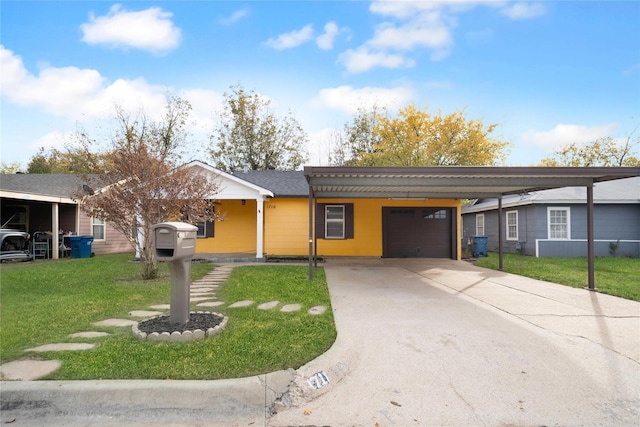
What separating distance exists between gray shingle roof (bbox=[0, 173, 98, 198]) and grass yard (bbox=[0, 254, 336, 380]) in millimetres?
6855

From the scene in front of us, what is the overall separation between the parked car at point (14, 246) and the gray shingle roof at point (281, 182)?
8.20 metres

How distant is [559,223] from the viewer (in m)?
15.8

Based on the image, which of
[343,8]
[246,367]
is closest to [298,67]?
[343,8]

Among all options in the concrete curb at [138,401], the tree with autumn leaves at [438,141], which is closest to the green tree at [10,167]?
the tree with autumn leaves at [438,141]

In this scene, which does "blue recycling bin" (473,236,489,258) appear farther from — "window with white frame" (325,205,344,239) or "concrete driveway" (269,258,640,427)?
"concrete driveway" (269,258,640,427)

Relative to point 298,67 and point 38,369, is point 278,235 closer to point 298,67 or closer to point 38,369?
point 298,67

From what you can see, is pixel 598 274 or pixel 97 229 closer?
pixel 598 274

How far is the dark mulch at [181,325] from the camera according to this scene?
443 cm

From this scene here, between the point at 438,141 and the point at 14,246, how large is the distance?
22426 mm

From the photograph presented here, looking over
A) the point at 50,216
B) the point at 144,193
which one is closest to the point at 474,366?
the point at 144,193

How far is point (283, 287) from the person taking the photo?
25.4 ft

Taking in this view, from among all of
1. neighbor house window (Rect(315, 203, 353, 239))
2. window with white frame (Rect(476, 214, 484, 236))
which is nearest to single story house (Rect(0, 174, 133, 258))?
neighbor house window (Rect(315, 203, 353, 239))

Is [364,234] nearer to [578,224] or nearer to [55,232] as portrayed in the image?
[578,224]

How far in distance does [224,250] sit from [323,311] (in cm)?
1005
